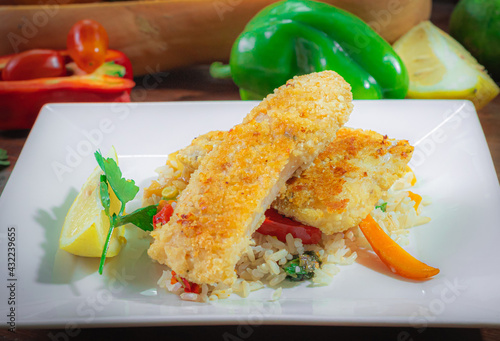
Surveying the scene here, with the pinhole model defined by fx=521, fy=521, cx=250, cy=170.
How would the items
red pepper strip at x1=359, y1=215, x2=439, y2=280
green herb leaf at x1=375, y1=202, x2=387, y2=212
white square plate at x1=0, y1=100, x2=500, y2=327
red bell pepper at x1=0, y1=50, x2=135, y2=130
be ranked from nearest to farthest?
white square plate at x1=0, y1=100, x2=500, y2=327
red pepper strip at x1=359, y1=215, x2=439, y2=280
green herb leaf at x1=375, y1=202, x2=387, y2=212
red bell pepper at x1=0, y1=50, x2=135, y2=130

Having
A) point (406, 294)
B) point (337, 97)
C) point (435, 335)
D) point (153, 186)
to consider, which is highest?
point (337, 97)

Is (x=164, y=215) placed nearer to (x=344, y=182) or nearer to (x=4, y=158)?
(x=344, y=182)

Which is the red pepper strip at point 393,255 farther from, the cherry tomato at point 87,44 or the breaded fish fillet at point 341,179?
the cherry tomato at point 87,44

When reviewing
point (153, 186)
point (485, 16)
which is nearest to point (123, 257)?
point (153, 186)

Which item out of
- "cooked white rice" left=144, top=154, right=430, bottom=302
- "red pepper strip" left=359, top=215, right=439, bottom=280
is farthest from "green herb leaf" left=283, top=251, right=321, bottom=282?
"red pepper strip" left=359, top=215, right=439, bottom=280

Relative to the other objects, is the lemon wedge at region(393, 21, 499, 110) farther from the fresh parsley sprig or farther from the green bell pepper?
the fresh parsley sprig

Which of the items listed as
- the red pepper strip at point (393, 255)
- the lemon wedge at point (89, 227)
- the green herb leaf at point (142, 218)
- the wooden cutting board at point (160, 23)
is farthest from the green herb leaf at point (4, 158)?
the red pepper strip at point (393, 255)

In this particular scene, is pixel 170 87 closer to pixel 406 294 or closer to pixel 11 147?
pixel 11 147
